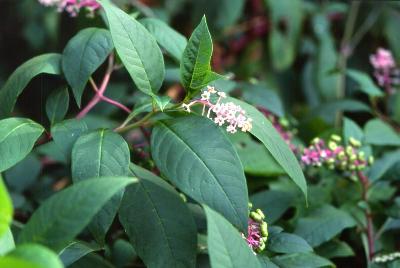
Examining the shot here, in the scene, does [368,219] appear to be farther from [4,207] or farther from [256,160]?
[4,207]

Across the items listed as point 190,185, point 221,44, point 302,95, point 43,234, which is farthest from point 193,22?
point 43,234

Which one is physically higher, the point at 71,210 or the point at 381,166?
the point at 71,210

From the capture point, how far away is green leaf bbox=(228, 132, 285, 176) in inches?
51.1

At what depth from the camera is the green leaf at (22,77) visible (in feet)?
3.46

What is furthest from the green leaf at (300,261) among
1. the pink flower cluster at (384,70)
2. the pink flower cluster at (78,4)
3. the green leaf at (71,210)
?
the pink flower cluster at (384,70)

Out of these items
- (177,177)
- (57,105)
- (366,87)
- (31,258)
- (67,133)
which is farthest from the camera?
(366,87)

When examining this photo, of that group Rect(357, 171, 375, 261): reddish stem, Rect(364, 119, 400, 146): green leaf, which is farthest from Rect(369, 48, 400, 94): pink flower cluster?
Rect(357, 171, 375, 261): reddish stem

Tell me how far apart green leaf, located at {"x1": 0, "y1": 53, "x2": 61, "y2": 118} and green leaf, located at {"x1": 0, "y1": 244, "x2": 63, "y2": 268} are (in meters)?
0.49

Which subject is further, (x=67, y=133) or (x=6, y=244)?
(x=67, y=133)

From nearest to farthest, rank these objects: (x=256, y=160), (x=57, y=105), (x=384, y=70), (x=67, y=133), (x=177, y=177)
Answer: (x=177, y=177) < (x=67, y=133) < (x=57, y=105) < (x=256, y=160) < (x=384, y=70)

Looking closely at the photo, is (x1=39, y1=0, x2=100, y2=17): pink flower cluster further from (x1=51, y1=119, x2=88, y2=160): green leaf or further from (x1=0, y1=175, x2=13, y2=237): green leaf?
(x1=0, y1=175, x2=13, y2=237): green leaf

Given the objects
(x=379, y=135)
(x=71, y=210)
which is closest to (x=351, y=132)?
(x=379, y=135)

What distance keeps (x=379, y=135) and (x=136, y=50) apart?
788mm

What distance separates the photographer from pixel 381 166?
134 cm
